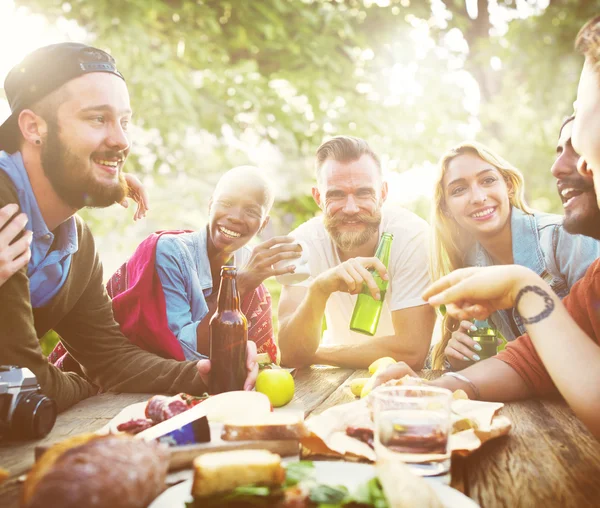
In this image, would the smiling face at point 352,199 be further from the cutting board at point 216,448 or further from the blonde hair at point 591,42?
the cutting board at point 216,448

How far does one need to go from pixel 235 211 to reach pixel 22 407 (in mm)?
1564

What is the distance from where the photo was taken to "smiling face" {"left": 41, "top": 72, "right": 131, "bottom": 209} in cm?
208

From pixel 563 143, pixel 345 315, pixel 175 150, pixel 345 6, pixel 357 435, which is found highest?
pixel 345 6

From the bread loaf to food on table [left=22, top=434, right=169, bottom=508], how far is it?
0.24 ft

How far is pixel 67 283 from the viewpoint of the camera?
2.03 meters

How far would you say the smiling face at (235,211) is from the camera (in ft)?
9.00

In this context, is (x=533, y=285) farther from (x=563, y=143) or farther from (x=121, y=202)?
(x=121, y=202)

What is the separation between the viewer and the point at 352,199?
308 cm

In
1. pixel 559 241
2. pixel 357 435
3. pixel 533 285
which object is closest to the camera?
pixel 357 435

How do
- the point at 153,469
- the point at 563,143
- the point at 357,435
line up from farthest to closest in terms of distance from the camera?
the point at 563,143, the point at 357,435, the point at 153,469

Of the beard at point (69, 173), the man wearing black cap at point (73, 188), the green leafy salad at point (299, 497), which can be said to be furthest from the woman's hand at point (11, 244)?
the green leafy salad at point (299, 497)

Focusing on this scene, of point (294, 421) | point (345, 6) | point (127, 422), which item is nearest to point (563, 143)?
point (294, 421)

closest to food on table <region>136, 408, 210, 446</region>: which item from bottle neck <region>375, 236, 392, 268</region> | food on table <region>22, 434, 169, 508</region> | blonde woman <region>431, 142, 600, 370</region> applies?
food on table <region>22, 434, 169, 508</region>

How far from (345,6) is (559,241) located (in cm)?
330
